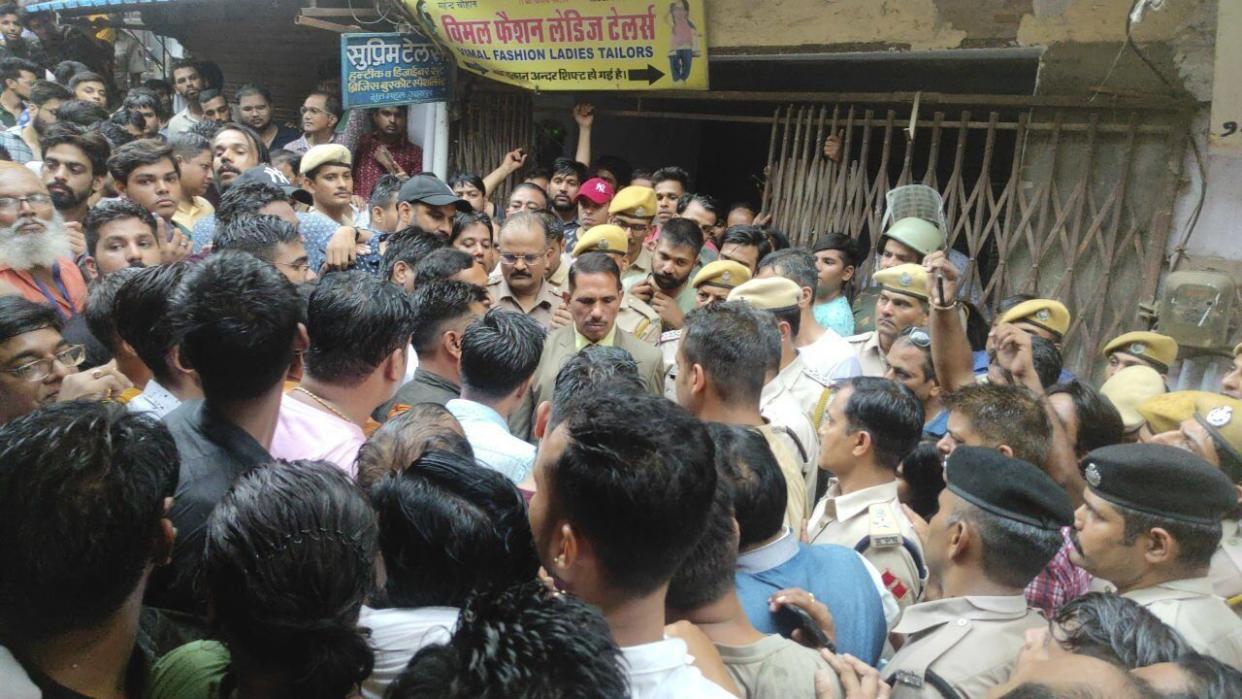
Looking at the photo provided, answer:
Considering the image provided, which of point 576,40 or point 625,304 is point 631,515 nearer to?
point 625,304

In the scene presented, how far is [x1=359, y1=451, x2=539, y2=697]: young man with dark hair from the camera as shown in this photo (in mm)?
1664

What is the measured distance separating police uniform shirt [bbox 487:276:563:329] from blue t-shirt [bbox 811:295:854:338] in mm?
1599

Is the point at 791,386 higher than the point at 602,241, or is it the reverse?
the point at 602,241

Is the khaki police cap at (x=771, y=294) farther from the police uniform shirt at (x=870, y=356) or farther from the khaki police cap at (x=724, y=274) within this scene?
the police uniform shirt at (x=870, y=356)

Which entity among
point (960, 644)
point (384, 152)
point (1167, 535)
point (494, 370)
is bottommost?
point (960, 644)

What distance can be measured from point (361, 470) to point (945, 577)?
1.55 m

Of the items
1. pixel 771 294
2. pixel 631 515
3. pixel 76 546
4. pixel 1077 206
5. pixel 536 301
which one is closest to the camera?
pixel 76 546

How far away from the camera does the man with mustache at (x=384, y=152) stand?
844cm

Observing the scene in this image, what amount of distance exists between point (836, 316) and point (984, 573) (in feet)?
11.1

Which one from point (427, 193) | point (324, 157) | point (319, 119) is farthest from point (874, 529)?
point (319, 119)

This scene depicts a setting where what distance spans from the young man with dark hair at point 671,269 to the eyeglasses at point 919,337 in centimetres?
146

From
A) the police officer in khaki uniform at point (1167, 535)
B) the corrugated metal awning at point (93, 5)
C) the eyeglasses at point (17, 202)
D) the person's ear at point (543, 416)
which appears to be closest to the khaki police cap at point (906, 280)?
the police officer in khaki uniform at point (1167, 535)

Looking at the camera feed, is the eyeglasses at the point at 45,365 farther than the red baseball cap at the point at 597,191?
No

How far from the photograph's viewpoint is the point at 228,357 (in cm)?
206
